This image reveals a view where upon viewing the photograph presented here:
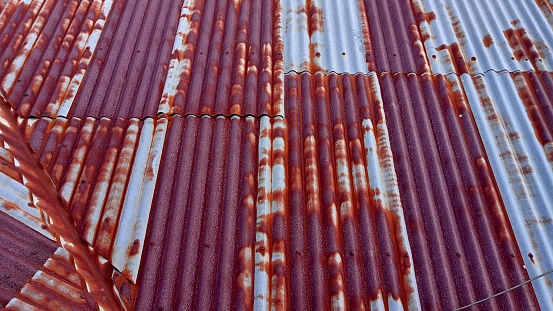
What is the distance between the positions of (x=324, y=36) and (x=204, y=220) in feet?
5.99

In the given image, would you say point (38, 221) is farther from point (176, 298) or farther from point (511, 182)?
point (511, 182)

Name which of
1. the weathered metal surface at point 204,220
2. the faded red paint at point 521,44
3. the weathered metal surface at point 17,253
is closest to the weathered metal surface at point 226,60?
the weathered metal surface at point 204,220

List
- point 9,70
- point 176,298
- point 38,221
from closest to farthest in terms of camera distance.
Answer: point 176,298
point 38,221
point 9,70

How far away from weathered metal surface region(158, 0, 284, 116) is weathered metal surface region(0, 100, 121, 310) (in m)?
0.82

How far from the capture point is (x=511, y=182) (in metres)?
2.60

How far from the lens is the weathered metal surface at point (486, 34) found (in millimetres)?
3277

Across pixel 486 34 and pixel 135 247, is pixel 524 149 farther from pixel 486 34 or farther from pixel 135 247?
pixel 135 247

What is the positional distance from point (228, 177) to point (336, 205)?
2.05 ft

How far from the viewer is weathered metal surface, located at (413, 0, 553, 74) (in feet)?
10.8

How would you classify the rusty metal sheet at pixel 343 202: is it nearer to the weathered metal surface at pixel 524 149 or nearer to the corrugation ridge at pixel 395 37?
the corrugation ridge at pixel 395 37

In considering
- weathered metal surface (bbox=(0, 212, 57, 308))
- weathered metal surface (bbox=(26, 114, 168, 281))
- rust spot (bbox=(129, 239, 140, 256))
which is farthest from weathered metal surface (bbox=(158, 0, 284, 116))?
weathered metal surface (bbox=(0, 212, 57, 308))

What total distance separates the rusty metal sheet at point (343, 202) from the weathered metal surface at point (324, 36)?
145 mm

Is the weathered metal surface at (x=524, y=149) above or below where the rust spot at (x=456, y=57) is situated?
below

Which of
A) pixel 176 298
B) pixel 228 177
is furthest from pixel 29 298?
pixel 228 177
